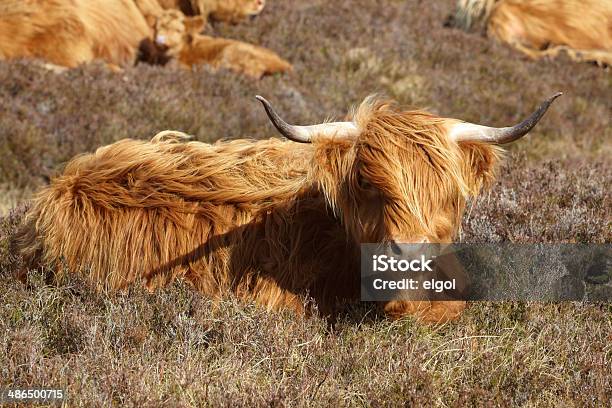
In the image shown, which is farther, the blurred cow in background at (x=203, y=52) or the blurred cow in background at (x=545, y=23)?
the blurred cow in background at (x=545, y=23)

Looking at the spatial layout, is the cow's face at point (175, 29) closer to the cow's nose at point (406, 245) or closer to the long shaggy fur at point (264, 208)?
the long shaggy fur at point (264, 208)

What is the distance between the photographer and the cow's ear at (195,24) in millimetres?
11805

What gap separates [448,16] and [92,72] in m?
6.28

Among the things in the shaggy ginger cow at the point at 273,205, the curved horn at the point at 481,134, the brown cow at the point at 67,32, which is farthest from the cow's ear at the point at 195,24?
the curved horn at the point at 481,134

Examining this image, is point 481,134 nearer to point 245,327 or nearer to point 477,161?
point 477,161

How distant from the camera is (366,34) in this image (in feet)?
40.1

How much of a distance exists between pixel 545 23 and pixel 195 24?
17.0ft

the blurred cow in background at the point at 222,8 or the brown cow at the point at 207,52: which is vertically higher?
the blurred cow in background at the point at 222,8

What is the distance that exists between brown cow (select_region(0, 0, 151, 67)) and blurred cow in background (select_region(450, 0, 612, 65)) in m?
4.93

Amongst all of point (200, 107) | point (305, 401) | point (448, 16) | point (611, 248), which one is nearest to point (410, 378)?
point (305, 401)

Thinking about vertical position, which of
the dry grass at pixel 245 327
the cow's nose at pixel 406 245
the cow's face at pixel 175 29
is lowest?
the dry grass at pixel 245 327

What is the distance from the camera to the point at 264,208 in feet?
15.1
